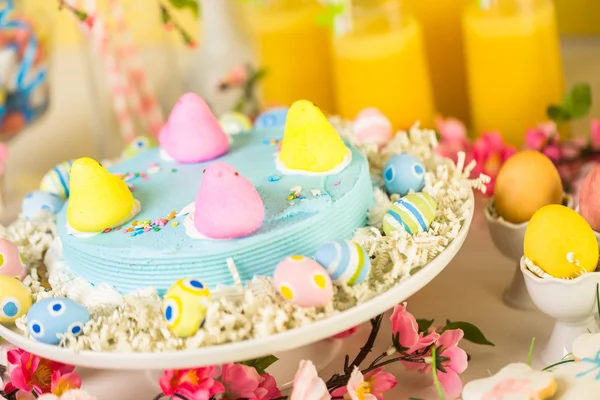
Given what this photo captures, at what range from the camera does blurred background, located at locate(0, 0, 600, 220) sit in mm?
A: 1286

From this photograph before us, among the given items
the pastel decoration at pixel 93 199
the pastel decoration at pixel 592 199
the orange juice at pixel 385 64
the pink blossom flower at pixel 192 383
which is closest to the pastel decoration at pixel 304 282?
the pink blossom flower at pixel 192 383

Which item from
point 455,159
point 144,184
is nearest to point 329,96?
point 455,159

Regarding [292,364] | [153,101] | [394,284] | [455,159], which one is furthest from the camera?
[153,101]

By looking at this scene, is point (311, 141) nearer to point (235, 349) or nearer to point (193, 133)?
point (193, 133)

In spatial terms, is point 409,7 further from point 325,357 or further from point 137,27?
point 325,357

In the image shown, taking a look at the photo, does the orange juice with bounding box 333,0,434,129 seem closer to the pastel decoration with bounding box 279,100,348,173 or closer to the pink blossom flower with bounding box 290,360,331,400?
the pastel decoration with bounding box 279,100,348,173

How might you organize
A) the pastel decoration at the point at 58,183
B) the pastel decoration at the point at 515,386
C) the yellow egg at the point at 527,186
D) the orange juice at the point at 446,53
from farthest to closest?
the orange juice at the point at 446,53 < the pastel decoration at the point at 58,183 < the yellow egg at the point at 527,186 < the pastel decoration at the point at 515,386

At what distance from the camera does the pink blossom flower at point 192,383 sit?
0.73m

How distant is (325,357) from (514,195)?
0.30 m

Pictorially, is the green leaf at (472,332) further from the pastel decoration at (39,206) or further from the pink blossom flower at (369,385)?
the pastel decoration at (39,206)

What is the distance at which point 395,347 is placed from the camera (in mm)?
807

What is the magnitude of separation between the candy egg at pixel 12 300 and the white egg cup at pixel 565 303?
20.9 inches

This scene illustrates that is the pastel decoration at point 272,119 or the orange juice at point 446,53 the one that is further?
the orange juice at point 446,53

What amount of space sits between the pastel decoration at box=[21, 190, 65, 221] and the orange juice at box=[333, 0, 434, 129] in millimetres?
599
